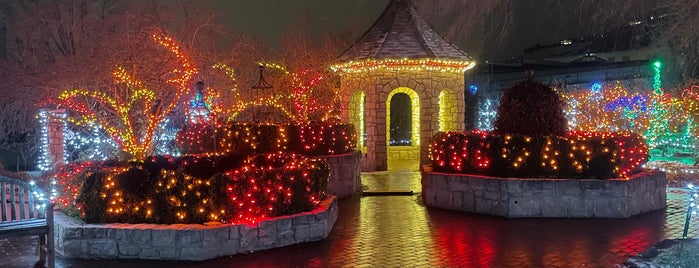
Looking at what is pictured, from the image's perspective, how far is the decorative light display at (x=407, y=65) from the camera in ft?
55.0

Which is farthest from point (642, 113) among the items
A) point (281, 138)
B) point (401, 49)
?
point (281, 138)

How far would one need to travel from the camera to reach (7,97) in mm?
18172

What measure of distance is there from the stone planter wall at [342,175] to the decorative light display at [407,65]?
4572 mm

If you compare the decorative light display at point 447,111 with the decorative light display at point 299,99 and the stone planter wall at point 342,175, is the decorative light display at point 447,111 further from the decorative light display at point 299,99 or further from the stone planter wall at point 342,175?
the stone planter wall at point 342,175

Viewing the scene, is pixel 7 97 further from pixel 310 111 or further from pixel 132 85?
pixel 310 111

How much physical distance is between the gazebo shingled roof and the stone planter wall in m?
4.85

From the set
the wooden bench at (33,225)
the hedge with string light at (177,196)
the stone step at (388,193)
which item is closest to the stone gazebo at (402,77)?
the stone step at (388,193)

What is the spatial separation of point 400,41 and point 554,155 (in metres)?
8.26

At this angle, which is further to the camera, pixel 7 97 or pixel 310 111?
pixel 310 111

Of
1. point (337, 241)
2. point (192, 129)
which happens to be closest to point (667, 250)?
point (337, 241)

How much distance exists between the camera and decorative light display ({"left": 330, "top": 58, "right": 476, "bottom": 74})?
55.0 feet

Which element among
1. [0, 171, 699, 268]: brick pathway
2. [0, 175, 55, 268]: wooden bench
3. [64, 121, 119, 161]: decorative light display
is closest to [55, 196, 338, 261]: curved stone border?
[0, 171, 699, 268]: brick pathway

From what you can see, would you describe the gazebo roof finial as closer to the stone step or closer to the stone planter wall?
the stone planter wall

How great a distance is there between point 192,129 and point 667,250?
36.7 feet
